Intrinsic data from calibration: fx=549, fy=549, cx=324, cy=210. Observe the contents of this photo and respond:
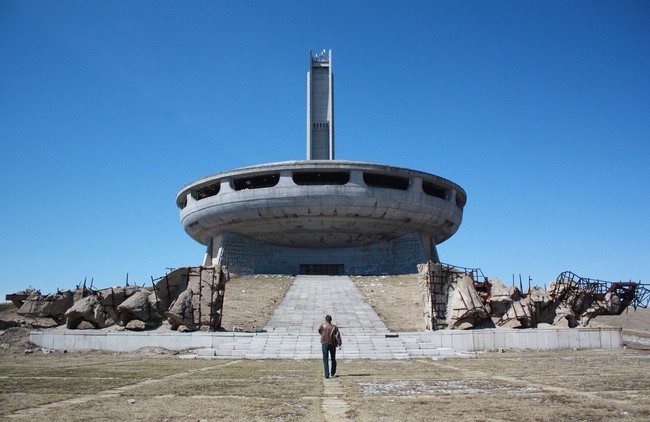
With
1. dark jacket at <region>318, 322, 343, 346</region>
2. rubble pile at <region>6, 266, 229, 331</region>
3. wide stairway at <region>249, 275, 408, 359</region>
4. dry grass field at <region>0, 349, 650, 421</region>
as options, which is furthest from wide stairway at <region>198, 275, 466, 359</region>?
dark jacket at <region>318, 322, 343, 346</region>

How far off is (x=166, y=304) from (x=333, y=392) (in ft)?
39.4

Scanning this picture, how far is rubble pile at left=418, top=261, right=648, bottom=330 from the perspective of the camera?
1803cm

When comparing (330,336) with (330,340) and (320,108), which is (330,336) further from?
(320,108)

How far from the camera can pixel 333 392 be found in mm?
7504

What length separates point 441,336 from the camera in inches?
659

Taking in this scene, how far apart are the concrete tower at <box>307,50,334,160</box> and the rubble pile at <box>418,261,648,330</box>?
97.0 feet

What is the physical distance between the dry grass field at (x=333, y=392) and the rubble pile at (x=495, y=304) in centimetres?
582

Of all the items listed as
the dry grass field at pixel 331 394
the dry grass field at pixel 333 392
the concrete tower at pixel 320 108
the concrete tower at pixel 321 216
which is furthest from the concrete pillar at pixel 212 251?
the dry grass field at pixel 331 394

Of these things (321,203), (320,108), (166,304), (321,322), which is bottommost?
(321,322)

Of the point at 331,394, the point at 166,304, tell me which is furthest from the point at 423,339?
the point at 331,394

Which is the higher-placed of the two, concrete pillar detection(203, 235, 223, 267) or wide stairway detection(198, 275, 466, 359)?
concrete pillar detection(203, 235, 223, 267)

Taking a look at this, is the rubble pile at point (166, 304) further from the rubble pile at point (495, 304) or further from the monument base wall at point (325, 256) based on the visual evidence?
the monument base wall at point (325, 256)

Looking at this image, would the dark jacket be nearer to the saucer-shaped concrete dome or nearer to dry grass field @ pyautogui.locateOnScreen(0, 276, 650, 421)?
dry grass field @ pyautogui.locateOnScreen(0, 276, 650, 421)

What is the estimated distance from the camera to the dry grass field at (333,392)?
5562 mm
